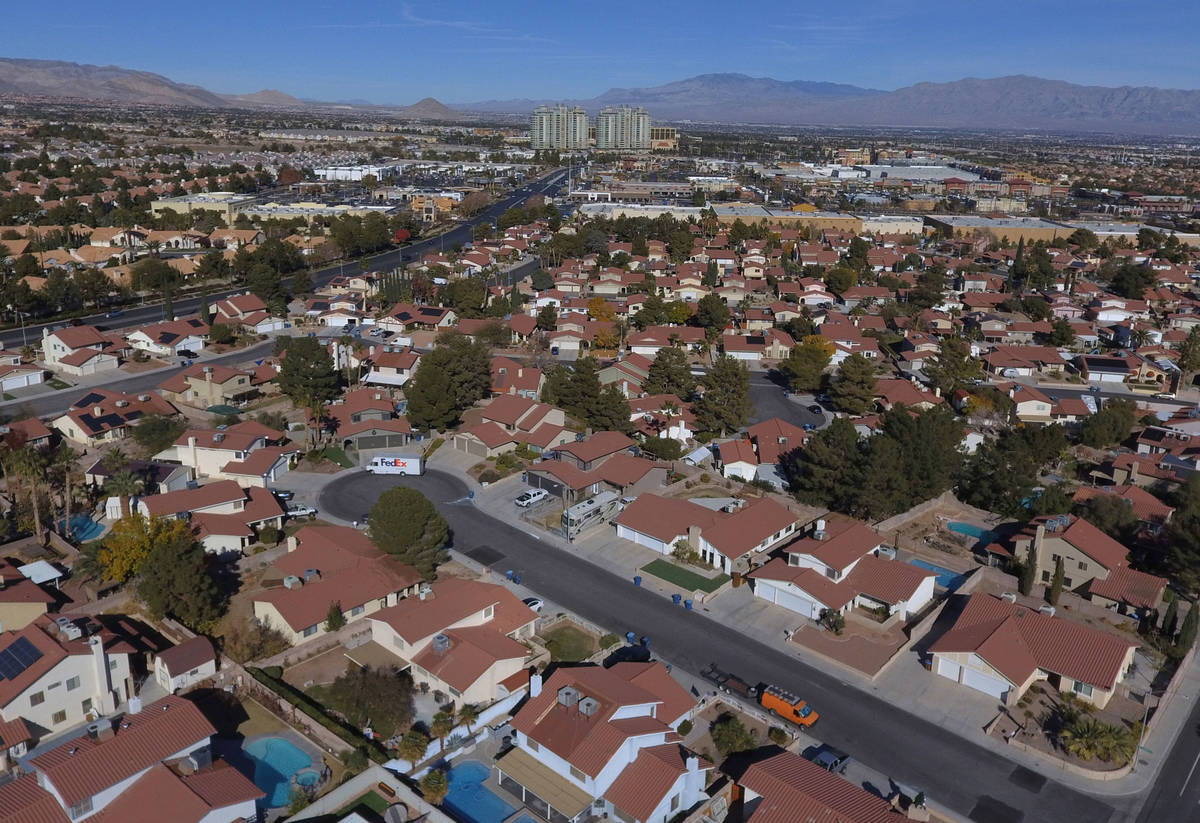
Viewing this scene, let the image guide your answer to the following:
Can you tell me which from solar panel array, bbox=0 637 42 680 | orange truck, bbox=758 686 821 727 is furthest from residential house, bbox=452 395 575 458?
solar panel array, bbox=0 637 42 680

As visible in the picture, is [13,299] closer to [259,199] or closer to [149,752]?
[149,752]

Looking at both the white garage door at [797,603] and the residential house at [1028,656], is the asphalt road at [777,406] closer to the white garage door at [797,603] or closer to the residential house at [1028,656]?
the white garage door at [797,603]

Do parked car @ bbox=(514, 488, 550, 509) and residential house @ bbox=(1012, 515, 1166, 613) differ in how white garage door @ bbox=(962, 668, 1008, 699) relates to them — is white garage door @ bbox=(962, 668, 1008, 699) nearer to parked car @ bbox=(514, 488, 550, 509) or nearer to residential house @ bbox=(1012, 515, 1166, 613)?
residential house @ bbox=(1012, 515, 1166, 613)

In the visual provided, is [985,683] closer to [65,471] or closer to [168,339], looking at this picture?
[65,471]

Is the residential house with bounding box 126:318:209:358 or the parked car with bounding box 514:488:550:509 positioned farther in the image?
the residential house with bounding box 126:318:209:358

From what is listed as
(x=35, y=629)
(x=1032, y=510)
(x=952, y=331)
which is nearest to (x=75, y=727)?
(x=35, y=629)

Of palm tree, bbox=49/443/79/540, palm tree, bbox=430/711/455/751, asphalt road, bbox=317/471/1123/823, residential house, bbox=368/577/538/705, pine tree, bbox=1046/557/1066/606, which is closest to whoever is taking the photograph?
asphalt road, bbox=317/471/1123/823

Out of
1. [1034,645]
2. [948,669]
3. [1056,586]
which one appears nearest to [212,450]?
[948,669]
